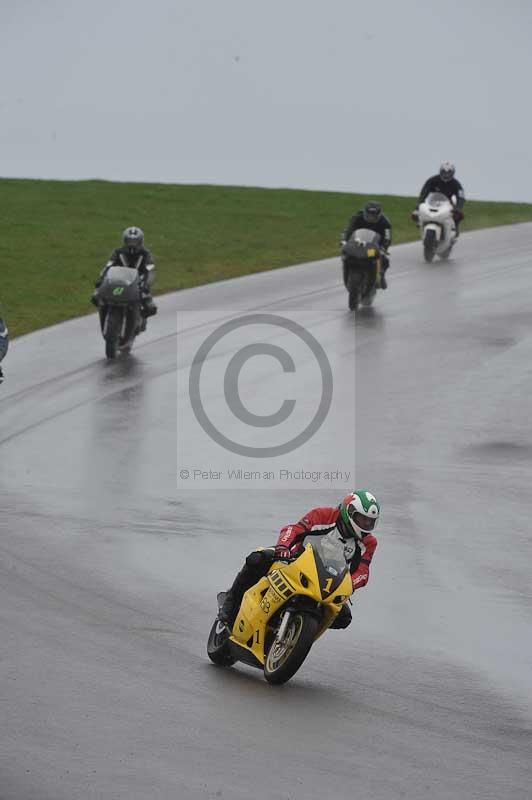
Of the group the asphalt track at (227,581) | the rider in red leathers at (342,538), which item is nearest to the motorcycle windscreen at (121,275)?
the asphalt track at (227,581)

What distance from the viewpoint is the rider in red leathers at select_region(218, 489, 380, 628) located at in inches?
408

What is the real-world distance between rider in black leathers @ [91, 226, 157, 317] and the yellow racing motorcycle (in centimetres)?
1364

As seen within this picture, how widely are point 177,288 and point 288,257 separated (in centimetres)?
574

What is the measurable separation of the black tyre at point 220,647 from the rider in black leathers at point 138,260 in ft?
44.2

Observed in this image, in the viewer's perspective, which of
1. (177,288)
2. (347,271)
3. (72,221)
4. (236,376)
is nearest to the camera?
(236,376)

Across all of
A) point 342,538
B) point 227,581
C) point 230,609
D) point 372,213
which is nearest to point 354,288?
point 372,213

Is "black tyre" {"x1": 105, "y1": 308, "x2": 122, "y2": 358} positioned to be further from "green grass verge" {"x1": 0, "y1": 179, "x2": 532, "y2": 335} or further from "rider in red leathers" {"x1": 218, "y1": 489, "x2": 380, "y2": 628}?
"rider in red leathers" {"x1": 218, "y1": 489, "x2": 380, "y2": 628}

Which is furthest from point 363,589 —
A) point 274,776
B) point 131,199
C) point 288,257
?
point 131,199

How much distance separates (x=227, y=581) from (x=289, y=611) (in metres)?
3.28

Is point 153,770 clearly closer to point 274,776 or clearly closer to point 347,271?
point 274,776

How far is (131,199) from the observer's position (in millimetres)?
47500

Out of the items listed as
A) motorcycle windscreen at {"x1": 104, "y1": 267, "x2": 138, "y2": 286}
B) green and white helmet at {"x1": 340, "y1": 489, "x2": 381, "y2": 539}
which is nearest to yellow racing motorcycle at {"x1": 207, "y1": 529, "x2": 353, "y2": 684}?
green and white helmet at {"x1": 340, "y1": 489, "x2": 381, "y2": 539}

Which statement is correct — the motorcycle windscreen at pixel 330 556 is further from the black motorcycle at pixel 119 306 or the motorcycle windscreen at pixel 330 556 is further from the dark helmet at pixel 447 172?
the dark helmet at pixel 447 172

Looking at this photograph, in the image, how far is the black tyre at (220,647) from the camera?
10562 mm
